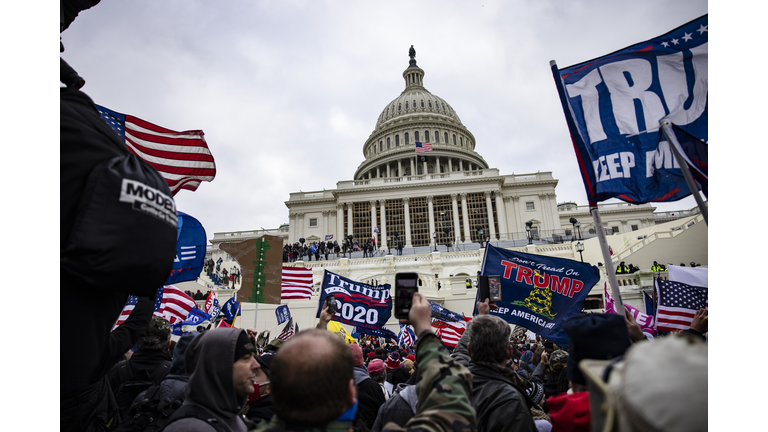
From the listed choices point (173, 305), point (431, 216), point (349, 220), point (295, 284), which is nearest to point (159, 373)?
point (173, 305)

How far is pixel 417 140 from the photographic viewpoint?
68.2 metres

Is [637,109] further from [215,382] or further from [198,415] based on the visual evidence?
[198,415]

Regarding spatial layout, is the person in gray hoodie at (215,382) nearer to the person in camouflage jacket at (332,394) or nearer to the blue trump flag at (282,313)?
the person in camouflage jacket at (332,394)

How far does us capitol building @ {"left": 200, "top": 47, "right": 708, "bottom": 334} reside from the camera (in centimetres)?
2495

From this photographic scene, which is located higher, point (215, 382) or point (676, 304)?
point (215, 382)

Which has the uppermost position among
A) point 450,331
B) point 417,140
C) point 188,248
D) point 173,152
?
point 417,140

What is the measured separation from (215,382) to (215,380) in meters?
0.01

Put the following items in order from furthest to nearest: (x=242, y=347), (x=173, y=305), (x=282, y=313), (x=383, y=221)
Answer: (x=383, y=221), (x=282, y=313), (x=173, y=305), (x=242, y=347)

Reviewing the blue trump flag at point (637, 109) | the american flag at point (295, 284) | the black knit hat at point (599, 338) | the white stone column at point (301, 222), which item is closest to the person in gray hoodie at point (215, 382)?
the black knit hat at point (599, 338)

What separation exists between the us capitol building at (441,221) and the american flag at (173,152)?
10306mm

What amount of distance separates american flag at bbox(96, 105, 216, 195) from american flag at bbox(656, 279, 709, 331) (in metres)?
6.94
